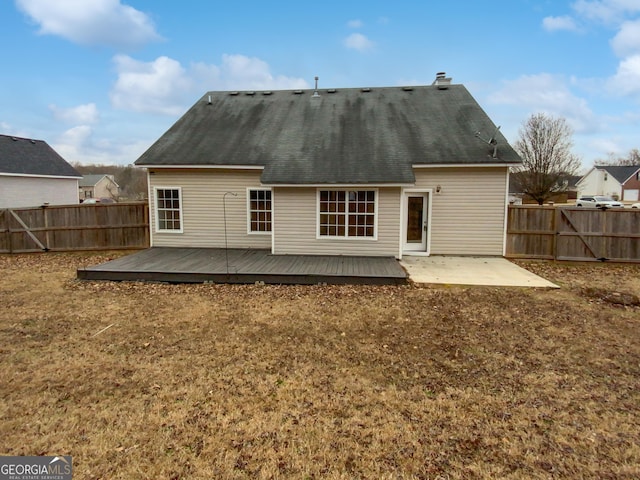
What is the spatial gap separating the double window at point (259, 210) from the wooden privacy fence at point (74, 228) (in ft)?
13.0

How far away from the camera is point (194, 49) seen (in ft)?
52.3

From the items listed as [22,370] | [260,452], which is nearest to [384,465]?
[260,452]

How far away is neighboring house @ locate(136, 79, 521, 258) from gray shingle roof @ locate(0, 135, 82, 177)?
1355 centimetres

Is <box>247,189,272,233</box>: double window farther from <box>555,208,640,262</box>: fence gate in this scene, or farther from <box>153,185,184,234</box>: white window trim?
<box>555,208,640,262</box>: fence gate

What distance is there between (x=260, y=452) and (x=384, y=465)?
3.25ft

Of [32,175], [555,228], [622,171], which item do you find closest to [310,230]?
[555,228]

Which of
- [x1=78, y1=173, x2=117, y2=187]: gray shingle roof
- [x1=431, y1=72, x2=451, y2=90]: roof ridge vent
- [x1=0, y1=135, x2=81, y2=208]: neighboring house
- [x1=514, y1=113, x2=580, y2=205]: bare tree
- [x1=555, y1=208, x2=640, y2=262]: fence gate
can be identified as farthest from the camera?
[x1=78, y1=173, x2=117, y2=187]: gray shingle roof

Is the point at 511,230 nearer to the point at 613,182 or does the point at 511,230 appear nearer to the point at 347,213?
the point at 347,213

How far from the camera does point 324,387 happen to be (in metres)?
3.79

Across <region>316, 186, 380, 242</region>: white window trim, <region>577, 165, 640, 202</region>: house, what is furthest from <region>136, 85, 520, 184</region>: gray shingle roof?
<region>577, 165, 640, 202</region>: house

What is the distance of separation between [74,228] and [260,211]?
6931 mm

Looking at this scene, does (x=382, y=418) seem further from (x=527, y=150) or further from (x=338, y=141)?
(x=527, y=150)

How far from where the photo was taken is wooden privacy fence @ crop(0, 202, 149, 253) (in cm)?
1224

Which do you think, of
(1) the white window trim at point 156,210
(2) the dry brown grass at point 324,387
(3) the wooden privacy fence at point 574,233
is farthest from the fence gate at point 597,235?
(1) the white window trim at point 156,210
